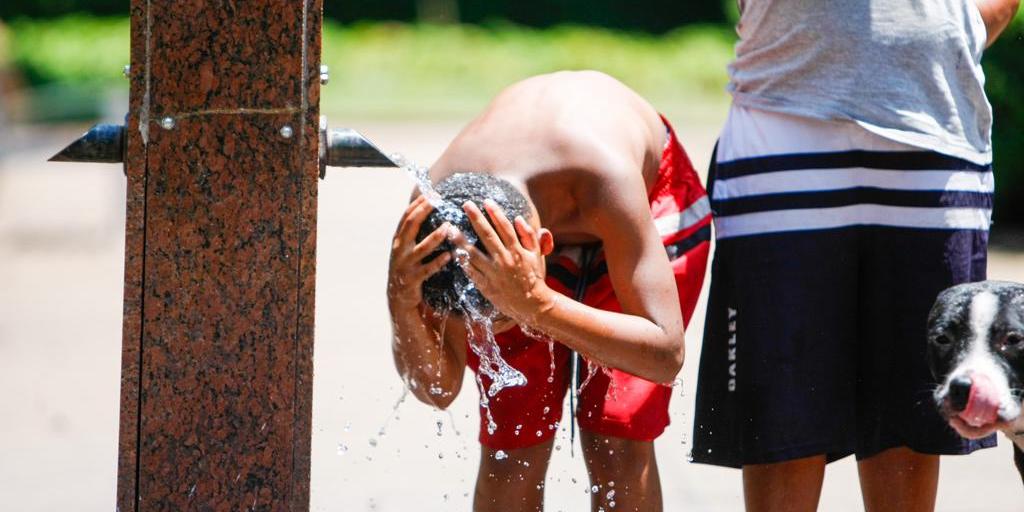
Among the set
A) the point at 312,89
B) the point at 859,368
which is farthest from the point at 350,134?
the point at 859,368

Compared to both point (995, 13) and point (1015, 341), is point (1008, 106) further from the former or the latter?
point (1015, 341)

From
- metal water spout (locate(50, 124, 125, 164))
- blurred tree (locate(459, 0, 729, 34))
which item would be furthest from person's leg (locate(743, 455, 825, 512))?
blurred tree (locate(459, 0, 729, 34))

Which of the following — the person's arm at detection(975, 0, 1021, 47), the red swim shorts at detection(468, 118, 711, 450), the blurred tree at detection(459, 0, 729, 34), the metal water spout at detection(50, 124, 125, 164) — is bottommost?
the red swim shorts at detection(468, 118, 711, 450)

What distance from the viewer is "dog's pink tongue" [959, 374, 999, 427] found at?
9.30ft

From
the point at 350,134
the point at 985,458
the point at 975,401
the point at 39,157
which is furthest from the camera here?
the point at 39,157

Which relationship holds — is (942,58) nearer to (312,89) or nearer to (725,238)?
(725,238)

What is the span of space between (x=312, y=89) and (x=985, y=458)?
3432 millimetres

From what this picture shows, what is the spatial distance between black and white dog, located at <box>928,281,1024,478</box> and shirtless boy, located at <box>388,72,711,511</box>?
22.9 inches

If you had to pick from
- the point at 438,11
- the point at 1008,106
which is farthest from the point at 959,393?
the point at 438,11

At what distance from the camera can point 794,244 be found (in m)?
3.36

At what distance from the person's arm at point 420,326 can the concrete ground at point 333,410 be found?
0.36 feet

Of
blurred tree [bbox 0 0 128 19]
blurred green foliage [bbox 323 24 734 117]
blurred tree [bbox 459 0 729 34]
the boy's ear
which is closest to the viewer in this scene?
the boy's ear

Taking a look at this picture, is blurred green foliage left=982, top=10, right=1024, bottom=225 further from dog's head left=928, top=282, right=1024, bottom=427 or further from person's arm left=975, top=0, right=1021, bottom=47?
dog's head left=928, top=282, right=1024, bottom=427

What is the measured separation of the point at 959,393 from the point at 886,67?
85cm
